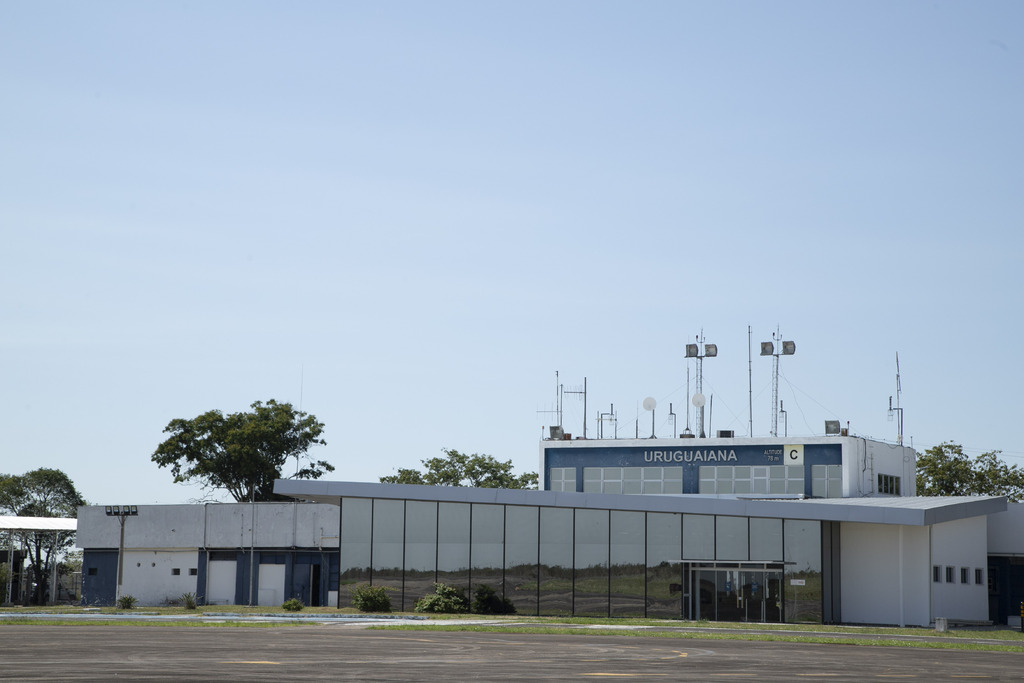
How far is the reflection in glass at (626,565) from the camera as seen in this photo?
4862 cm

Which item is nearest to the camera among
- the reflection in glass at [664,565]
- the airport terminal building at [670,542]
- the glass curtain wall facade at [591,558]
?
the airport terminal building at [670,542]

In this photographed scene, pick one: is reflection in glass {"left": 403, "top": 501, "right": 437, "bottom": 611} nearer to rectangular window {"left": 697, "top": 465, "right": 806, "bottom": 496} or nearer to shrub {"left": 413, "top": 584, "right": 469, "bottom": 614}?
shrub {"left": 413, "top": 584, "right": 469, "bottom": 614}

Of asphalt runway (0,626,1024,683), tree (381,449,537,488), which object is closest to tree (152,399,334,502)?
tree (381,449,537,488)

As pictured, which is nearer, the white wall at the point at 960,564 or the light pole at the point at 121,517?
the white wall at the point at 960,564

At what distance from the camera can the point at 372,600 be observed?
5100 centimetres

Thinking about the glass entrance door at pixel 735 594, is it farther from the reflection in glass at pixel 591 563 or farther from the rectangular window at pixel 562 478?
the rectangular window at pixel 562 478

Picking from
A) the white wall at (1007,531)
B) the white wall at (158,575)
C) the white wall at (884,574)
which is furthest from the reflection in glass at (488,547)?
the white wall at (1007,531)

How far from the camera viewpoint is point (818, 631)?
40312 millimetres

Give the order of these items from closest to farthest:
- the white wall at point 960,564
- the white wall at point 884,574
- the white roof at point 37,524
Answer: the white wall at point 884,574, the white wall at point 960,564, the white roof at point 37,524

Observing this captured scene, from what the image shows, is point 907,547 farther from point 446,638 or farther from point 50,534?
point 50,534

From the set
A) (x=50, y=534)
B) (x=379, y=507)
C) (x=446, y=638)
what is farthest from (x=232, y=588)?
(x=446, y=638)

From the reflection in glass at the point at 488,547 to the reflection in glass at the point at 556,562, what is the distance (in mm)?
1765

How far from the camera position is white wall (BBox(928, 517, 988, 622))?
47188 mm

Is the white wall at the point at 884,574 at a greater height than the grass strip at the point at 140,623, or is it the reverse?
the white wall at the point at 884,574
